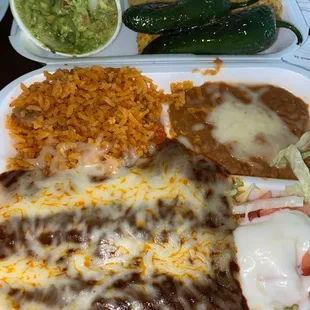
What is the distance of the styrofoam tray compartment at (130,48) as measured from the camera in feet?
7.94

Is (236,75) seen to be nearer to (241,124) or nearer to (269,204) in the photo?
(241,124)

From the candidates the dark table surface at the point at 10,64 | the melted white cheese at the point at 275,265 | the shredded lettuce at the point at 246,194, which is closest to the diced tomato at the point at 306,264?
the melted white cheese at the point at 275,265

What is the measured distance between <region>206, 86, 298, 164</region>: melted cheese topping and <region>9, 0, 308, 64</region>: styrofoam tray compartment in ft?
1.06

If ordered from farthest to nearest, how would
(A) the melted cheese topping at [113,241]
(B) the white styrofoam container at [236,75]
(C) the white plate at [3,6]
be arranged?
(C) the white plate at [3,6] → (B) the white styrofoam container at [236,75] → (A) the melted cheese topping at [113,241]

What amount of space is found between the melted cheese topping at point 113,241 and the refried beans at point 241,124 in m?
0.26

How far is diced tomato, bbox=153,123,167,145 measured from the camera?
2266mm

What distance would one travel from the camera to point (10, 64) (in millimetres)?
2701

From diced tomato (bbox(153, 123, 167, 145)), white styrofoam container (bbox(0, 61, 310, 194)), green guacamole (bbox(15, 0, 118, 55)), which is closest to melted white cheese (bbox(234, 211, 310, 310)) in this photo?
diced tomato (bbox(153, 123, 167, 145))

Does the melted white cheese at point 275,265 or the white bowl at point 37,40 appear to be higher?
the white bowl at point 37,40

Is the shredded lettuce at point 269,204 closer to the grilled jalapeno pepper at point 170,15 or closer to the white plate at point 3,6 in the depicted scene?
the grilled jalapeno pepper at point 170,15

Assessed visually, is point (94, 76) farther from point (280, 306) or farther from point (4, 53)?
point (280, 306)

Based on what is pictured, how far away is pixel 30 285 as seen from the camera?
1.74 m

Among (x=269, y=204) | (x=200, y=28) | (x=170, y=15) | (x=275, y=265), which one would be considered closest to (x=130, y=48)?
(x=170, y=15)

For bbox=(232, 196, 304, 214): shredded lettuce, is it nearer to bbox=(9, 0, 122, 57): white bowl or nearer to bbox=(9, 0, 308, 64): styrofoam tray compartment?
bbox=(9, 0, 308, 64): styrofoam tray compartment
